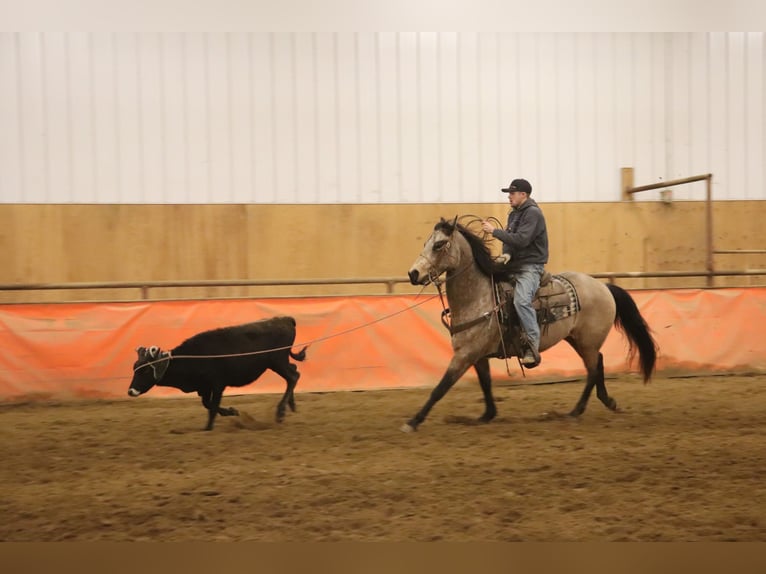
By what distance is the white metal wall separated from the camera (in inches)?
440

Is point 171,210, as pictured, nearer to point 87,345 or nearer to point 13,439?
point 87,345

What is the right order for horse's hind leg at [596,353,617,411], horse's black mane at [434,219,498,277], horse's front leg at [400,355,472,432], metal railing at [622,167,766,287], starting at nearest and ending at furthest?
horse's front leg at [400,355,472,432], horse's black mane at [434,219,498,277], horse's hind leg at [596,353,617,411], metal railing at [622,167,766,287]

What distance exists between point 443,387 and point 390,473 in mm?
1496

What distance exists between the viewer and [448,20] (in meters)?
7.54

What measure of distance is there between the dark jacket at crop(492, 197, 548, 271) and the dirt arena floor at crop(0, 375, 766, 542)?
1585 mm

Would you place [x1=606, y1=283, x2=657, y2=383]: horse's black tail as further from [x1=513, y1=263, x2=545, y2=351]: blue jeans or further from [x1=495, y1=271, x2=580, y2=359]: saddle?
[x1=513, y1=263, x2=545, y2=351]: blue jeans

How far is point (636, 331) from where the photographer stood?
745 cm

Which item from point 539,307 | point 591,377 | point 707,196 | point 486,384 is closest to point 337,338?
point 486,384

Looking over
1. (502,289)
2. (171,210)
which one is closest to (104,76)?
(171,210)

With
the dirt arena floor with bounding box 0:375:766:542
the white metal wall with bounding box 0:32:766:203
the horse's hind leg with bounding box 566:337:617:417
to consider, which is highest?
the white metal wall with bounding box 0:32:766:203

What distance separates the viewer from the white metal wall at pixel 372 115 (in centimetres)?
1119

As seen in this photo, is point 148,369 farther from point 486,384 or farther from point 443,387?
point 486,384

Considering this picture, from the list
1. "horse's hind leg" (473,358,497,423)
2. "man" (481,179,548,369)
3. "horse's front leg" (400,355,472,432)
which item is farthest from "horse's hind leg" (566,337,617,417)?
"horse's front leg" (400,355,472,432)

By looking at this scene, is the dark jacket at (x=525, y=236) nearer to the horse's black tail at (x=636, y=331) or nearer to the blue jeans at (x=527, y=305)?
the blue jeans at (x=527, y=305)
